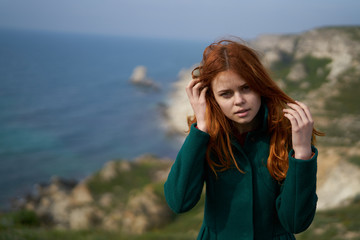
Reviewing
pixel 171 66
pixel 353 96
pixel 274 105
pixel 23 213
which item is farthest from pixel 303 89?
pixel 171 66

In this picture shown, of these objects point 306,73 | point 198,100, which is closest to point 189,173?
point 198,100

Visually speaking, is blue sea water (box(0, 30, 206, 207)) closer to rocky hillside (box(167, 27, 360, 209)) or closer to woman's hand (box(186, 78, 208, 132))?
rocky hillside (box(167, 27, 360, 209))

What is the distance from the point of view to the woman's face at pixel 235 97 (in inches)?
85.7

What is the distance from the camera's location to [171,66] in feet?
520

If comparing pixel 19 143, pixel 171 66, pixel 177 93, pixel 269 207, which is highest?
pixel 171 66

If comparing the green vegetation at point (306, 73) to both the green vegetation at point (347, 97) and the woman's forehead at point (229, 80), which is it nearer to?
the green vegetation at point (347, 97)

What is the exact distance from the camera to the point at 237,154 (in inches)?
91.3

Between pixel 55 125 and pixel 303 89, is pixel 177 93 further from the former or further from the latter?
pixel 303 89

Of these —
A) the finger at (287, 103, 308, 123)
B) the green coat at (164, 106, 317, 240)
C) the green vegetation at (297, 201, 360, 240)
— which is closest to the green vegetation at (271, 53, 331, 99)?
the green vegetation at (297, 201, 360, 240)

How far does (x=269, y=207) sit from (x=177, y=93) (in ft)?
302

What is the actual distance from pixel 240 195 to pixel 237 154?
11.9 inches

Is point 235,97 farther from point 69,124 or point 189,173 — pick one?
point 69,124

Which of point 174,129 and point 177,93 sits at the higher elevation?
point 177,93

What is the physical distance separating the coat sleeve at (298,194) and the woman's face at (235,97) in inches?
16.1
